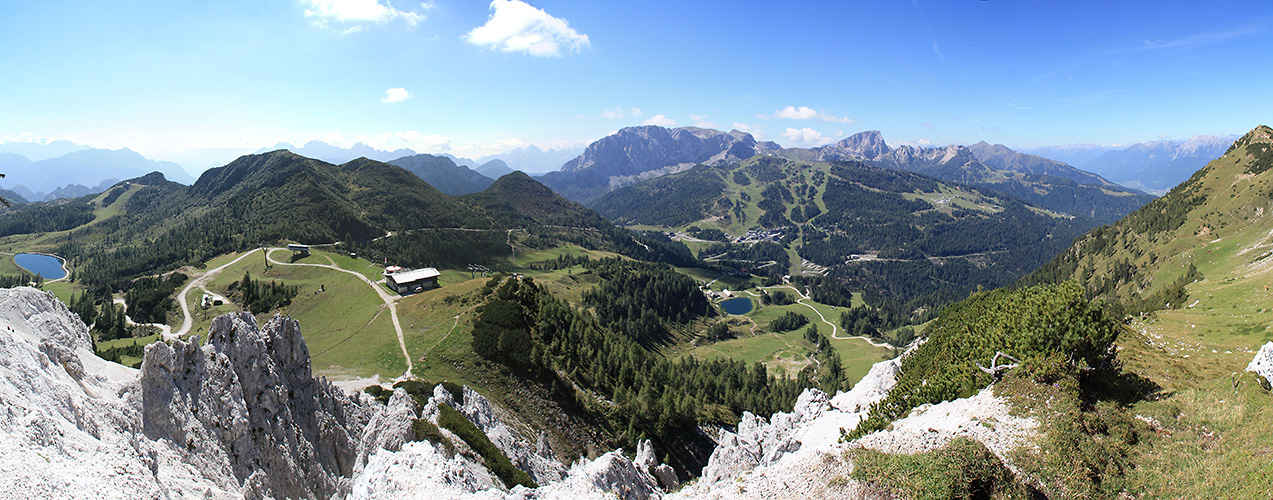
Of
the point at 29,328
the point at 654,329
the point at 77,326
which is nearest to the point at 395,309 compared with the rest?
the point at 77,326

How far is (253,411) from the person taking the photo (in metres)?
37.8

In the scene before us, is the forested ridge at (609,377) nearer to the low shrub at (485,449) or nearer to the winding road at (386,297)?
the winding road at (386,297)

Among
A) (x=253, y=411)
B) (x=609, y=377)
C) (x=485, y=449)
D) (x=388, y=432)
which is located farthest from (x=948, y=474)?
(x=609, y=377)

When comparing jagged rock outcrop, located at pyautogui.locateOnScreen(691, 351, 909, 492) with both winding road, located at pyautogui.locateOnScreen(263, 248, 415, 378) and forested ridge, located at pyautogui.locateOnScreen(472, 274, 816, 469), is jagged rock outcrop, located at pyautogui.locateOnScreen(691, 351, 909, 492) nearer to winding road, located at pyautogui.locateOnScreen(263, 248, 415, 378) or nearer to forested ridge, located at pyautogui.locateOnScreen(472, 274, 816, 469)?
forested ridge, located at pyautogui.locateOnScreen(472, 274, 816, 469)

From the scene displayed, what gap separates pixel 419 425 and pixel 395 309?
67.2 metres

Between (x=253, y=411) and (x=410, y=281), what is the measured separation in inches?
3393

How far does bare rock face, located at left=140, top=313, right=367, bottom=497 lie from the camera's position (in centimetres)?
3191

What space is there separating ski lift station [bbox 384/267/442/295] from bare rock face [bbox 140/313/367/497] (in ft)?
251

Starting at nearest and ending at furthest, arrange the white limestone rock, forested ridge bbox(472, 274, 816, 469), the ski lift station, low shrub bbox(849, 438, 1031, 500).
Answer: low shrub bbox(849, 438, 1031, 500), the white limestone rock, forested ridge bbox(472, 274, 816, 469), the ski lift station

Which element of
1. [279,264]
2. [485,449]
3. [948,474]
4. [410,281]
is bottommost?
[279,264]

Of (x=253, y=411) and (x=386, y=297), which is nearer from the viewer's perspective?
(x=253, y=411)

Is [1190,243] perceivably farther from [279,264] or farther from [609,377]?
[279,264]

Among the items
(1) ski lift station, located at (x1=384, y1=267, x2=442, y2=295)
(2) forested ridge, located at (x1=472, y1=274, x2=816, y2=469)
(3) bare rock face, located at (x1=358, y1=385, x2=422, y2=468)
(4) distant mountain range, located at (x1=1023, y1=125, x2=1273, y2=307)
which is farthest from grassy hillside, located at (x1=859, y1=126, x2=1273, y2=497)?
(1) ski lift station, located at (x1=384, y1=267, x2=442, y2=295)

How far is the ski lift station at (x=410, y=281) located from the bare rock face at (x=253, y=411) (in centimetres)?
7665
